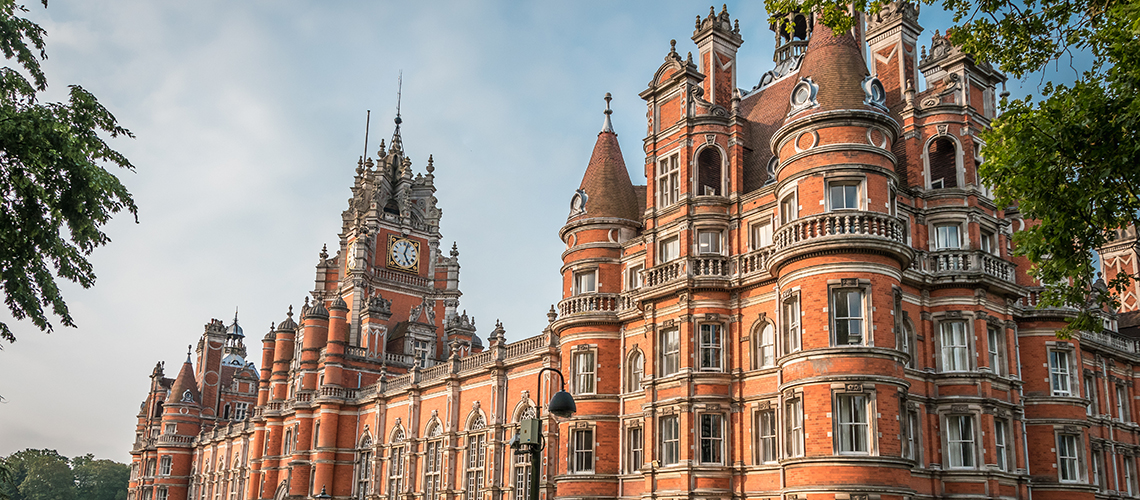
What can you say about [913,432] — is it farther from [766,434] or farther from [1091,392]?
[1091,392]

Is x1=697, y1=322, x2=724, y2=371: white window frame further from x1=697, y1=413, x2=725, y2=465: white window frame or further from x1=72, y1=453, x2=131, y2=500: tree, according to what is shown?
x1=72, y1=453, x2=131, y2=500: tree

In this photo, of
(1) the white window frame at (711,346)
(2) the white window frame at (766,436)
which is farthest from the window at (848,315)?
(1) the white window frame at (711,346)

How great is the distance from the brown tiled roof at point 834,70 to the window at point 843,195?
263 cm

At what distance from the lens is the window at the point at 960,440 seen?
31.6 m

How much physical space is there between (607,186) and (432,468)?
847 inches

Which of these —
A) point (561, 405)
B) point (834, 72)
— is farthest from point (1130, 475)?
point (561, 405)

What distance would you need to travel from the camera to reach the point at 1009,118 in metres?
19.7

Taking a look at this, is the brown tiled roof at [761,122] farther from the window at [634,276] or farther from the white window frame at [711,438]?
the white window frame at [711,438]

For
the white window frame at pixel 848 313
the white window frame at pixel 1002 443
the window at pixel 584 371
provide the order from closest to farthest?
the white window frame at pixel 848 313 → the white window frame at pixel 1002 443 → the window at pixel 584 371

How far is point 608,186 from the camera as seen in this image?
41.7 meters

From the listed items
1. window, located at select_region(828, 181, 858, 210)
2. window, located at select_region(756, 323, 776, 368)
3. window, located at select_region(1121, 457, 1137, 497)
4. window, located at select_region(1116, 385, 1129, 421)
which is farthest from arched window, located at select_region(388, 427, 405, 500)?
window, located at select_region(1116, 385, 1129, 421)

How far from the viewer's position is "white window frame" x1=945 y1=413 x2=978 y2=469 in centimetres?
3150

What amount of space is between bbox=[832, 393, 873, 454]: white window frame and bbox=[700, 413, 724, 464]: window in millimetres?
5443

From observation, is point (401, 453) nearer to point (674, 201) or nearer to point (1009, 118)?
point (674, 201)
